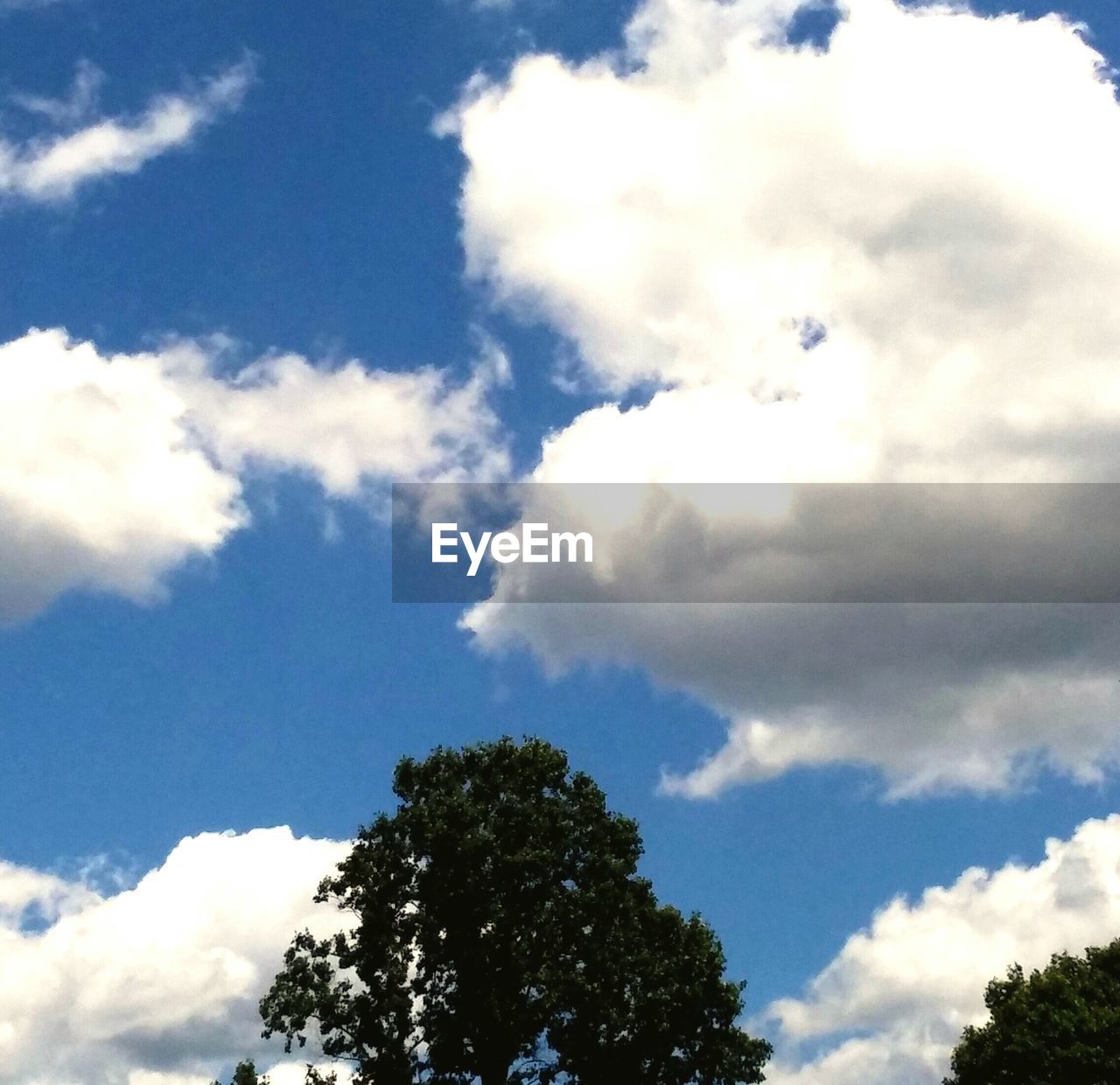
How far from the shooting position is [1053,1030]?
53469 millimetres

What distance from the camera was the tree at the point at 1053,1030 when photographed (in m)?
52.4

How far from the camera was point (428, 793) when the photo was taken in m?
52.4

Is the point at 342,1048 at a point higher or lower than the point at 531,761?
lower

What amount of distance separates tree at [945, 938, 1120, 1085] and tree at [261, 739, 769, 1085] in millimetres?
13176

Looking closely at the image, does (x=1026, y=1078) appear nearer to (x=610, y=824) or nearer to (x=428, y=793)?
(x=610, y=824)

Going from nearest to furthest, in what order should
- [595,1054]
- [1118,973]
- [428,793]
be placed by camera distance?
[595,1054], [428,793], [1118,973]

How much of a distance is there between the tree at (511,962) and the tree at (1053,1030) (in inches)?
519

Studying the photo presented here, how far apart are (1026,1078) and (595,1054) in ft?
69.6

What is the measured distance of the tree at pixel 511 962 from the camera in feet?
160

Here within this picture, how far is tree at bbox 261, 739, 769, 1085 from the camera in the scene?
160 ft

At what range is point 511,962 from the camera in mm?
49281

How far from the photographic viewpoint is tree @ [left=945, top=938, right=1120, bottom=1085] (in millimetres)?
52375

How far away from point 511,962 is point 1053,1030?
25060 millimetres

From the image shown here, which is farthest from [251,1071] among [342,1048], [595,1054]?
[595,1054]
